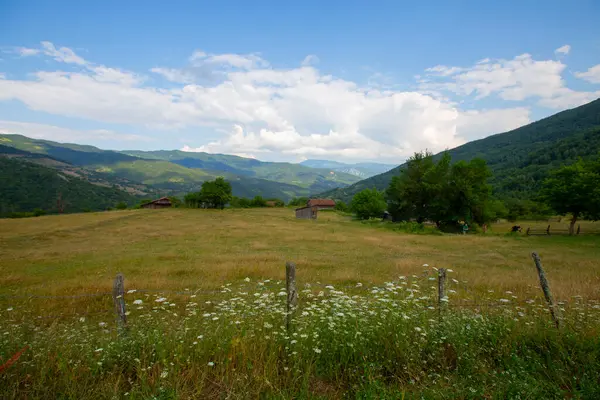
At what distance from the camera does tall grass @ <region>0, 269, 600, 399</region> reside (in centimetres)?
437

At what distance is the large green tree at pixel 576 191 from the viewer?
33.8 m

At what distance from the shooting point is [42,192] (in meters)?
153

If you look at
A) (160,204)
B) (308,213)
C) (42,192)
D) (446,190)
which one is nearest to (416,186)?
(446,190)

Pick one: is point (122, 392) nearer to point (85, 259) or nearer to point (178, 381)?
point (178, 381)

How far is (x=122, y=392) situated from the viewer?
14.4 feet

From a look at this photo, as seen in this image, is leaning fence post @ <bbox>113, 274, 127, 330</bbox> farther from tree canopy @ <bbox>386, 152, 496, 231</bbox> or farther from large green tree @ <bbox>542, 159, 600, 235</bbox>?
tree canopy @ <bbox>386, 152, 496, 231</bbox>

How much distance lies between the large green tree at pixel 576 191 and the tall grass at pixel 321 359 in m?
39.3

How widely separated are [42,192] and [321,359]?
202220mm

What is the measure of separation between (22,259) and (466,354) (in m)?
30.2

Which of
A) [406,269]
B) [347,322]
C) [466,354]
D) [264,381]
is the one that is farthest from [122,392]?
[406,269]

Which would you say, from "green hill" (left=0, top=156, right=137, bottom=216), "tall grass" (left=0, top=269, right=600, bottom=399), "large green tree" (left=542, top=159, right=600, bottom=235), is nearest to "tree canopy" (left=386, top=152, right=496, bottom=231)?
"large green tree" (left=542, top=159, right=600, bottom=235)

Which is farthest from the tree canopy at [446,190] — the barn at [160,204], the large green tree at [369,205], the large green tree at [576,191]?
the barn at [160,204]

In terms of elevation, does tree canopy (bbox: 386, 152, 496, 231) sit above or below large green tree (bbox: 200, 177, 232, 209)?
above

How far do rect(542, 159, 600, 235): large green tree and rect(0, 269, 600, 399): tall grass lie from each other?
39300mm
